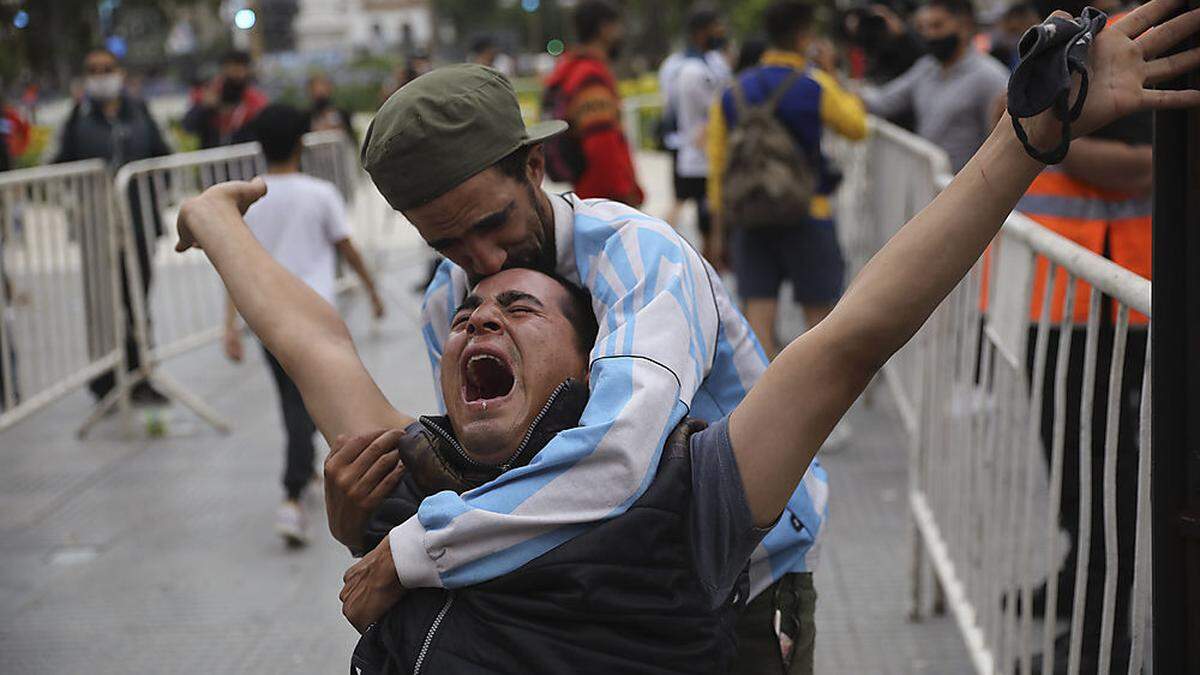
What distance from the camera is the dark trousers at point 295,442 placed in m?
5.49

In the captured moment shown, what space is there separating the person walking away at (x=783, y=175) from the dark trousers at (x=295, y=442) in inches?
81.7

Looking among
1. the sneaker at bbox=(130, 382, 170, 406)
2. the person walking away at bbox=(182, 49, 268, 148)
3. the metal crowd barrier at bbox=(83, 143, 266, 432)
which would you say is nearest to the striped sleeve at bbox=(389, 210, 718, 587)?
the metal crowd barrier at bbox=(83, 143, 266, 432)

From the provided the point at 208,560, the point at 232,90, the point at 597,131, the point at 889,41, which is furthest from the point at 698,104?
the point at 208,560

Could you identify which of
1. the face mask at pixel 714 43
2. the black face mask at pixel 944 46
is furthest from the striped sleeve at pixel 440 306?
the face mask at pixel 714 43

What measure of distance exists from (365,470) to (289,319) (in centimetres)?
42

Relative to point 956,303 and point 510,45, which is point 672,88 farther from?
point 510,45

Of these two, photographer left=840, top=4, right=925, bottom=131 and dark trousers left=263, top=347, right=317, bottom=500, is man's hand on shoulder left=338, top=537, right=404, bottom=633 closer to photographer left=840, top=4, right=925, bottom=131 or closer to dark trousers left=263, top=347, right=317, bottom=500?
dark trousers left=263, top=347, right=317, bottom=500

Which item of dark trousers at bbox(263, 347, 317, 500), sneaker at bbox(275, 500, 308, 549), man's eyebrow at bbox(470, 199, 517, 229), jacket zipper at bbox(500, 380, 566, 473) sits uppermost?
man's eyebrow at bbox(470, 199, 517, 229)

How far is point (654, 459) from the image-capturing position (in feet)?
5.87

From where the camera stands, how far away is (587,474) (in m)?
1.75

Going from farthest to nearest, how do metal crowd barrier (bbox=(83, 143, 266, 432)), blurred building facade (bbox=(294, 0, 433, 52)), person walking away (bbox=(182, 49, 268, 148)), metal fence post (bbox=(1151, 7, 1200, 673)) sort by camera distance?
blurred building facade (bbox=(294, 0, 433, 52))
person walking away (bbox=(182, 49, 268, 148))
metal crowd barrier (bbox=(83, 143, 266, 432))
metal fence post (bbox=(1151, 7, 1200, 673))

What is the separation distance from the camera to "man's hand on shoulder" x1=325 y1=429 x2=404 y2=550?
1.99 metres

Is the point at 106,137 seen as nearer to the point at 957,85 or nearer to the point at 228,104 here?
the point at 228,104

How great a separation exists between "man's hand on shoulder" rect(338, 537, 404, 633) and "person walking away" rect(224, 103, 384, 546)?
11.9ft
